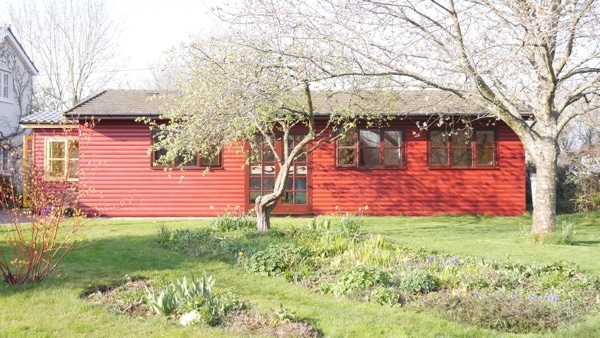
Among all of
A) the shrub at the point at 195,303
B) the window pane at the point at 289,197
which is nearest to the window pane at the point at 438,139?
the window pane at the point at 289,197

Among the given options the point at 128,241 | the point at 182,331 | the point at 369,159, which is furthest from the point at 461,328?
the point at 369,159

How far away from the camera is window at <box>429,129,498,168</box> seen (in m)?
16.0

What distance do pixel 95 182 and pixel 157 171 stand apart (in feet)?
5.47

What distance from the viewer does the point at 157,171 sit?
626 inches

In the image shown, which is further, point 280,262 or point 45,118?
point 45,118

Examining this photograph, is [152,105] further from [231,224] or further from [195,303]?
[195,303]

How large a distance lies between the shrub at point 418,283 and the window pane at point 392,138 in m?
9.73

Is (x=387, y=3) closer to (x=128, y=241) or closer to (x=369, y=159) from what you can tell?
(x=128, y=241)

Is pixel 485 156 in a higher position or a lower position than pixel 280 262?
higher

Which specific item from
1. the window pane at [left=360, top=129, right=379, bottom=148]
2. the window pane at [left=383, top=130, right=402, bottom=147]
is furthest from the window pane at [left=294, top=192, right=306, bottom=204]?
the window pane at [left=383, top=130, right=402, bottom=147]

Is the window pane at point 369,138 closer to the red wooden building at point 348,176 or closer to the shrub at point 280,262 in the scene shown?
the red wooden building at point 348,176

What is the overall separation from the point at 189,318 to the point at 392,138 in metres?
11.5

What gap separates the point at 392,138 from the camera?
1598 cm

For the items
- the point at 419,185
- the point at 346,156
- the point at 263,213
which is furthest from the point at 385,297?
the point at 419,185
